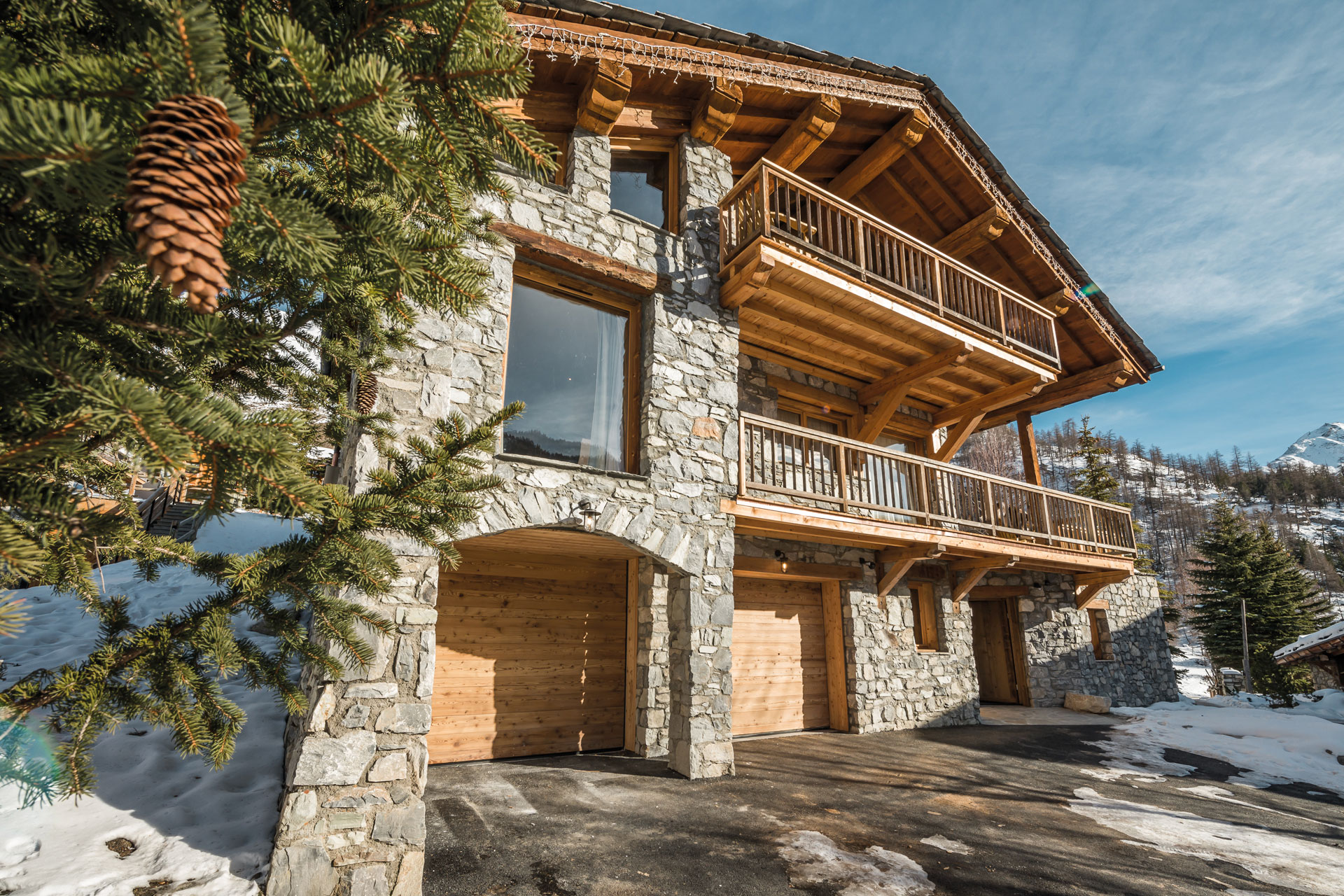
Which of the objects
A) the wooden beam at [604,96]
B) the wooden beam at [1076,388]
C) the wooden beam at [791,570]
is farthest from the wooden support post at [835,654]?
the wooden beam at [604,96]

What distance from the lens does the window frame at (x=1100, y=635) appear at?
1302cm

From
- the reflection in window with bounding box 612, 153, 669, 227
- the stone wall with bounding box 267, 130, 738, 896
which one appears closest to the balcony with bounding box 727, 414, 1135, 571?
the stone wall with bounding box 267, 130, 738, 896

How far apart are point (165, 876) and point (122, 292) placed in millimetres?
3873

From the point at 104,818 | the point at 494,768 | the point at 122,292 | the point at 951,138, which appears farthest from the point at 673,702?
the point at 951,138

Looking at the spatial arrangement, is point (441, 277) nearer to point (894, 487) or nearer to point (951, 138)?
point (894, 487)

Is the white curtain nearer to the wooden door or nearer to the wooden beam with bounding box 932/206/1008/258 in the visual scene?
the wooden beam with bounding box 932/206/1008/258

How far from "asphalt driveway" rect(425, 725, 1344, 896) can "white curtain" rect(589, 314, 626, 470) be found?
3.25 m

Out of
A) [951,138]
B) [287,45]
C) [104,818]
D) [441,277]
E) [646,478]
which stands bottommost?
[104,818]

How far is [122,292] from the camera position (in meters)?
1.25

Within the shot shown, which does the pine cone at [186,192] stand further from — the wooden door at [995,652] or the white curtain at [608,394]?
the wooden door at [995,652]

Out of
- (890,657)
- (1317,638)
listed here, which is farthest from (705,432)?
(1317,638)

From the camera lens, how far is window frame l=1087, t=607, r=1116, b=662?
1302 cm

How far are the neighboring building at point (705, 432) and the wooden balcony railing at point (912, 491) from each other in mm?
64

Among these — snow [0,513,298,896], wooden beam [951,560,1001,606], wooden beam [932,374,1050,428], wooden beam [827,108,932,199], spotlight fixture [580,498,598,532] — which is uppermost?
wooden beam [827,108,932,199]
